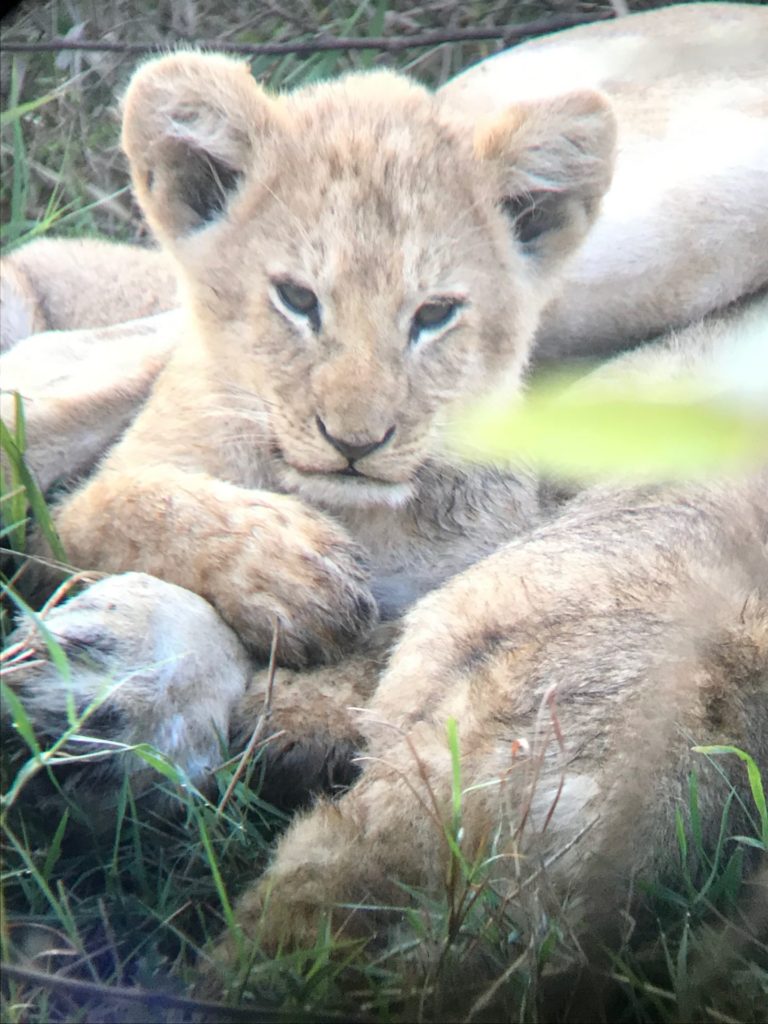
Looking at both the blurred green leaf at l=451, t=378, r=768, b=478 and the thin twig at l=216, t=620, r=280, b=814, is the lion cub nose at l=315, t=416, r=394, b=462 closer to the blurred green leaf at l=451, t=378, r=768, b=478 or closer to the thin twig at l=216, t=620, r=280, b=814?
the thin twig at l=216, t=620, r=280, b=814

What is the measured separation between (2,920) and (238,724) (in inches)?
12.9

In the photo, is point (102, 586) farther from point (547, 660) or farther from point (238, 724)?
point (547, 660)

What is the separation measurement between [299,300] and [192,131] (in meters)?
0.23

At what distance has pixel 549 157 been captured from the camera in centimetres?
127

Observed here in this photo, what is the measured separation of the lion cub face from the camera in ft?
3.83

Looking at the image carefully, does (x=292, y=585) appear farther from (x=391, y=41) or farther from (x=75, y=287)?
(x=75, y=287)

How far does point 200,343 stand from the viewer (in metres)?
1.37

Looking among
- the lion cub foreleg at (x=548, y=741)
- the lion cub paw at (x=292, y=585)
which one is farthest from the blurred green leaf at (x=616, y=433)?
the lion cub paw at (x=292, y=585)

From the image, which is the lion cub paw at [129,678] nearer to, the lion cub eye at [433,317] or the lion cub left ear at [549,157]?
the lion cub eye at [433,317]

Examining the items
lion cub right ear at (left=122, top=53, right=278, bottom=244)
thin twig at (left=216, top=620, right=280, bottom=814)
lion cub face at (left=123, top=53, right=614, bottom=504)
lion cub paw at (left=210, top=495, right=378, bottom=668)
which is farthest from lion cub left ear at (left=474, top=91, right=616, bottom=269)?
thin twig at (left=216, top=620, right=280, bottom=814)

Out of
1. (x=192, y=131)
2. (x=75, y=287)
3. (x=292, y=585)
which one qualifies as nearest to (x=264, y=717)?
(x=292, y=585)

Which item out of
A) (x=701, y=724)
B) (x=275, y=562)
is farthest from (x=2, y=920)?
(x=701, y=724)

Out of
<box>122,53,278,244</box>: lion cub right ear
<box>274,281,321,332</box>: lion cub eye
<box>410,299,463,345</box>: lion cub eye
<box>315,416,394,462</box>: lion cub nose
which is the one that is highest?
<box>122,53,278,244</box>: lion cub right ear

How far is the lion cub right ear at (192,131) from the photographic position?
4.11 feet
